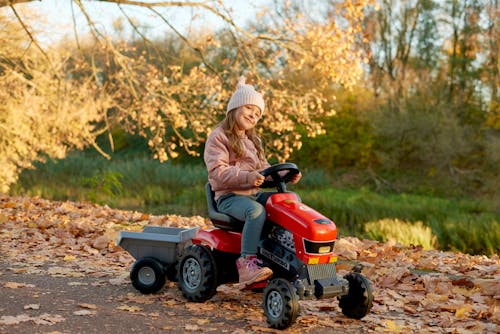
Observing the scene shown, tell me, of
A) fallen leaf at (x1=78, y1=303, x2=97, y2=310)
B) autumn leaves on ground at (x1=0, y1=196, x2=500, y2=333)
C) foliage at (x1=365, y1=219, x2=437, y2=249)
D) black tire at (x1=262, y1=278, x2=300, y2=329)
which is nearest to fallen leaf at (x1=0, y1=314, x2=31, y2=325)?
autumn leaves on ground at (x1=0, y1=196, x2=500, y2=333)

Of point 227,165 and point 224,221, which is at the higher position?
point 227,165

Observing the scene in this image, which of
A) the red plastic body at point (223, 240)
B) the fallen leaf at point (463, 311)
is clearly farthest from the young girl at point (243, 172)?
the fallen leaf at point (463, 311)

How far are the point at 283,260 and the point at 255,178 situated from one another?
605 millimetres

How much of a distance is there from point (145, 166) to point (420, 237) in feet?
40.7

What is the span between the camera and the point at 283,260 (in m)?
4.24

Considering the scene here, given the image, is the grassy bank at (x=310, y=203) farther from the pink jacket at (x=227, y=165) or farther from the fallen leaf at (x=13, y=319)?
the fallen leaf at (x=13, y=319)

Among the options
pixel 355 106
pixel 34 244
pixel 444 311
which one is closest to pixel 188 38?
pixel 34 244

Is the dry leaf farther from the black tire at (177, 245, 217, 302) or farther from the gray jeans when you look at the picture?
the gray jeans

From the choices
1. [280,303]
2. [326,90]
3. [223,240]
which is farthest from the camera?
[326,90]

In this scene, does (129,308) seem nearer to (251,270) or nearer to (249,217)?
(251,270)

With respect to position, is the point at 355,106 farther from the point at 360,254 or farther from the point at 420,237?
the point at 360,254

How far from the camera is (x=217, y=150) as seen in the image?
4.59 meters

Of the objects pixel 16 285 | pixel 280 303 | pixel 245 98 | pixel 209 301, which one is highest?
pixel 245 98

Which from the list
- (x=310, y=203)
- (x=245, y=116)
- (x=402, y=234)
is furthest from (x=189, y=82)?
(x=245, y=116)
